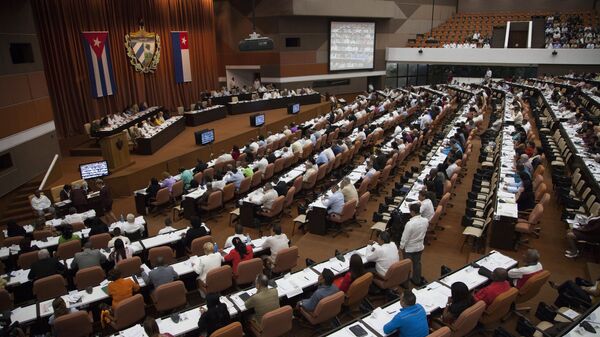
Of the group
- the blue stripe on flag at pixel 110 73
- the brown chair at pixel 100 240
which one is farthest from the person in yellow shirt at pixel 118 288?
the blue stripe on flag at pixel 110 73

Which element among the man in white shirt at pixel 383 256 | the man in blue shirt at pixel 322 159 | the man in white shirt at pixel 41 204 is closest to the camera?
the man in white shirt at pixel 383 256

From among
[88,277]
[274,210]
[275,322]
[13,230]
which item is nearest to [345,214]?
[274,210]

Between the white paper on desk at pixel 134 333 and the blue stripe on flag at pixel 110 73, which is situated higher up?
the blue stripe on flag at pixel 110 73

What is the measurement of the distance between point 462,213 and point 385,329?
246 inches

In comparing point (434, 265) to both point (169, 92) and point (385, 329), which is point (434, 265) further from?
point (169, 92)

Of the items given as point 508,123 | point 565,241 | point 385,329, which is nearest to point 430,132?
point 508,123

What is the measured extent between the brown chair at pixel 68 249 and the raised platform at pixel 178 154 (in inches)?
182

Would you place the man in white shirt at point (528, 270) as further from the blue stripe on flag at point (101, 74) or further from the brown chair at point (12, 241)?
the blue stripe on flag at point (101, 74)

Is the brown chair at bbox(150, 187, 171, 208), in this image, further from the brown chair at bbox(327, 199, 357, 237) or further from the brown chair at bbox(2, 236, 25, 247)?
the brown chair at bbox(327, 199, 357, 237)

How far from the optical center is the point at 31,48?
12.1 metres

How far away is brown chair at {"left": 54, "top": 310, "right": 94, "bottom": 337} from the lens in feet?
17.1

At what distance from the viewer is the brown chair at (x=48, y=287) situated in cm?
623

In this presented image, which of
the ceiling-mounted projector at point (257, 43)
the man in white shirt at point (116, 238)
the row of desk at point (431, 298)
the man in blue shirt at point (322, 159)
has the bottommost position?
the row of desk at point (431, 298)

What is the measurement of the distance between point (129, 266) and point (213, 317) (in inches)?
99.0
